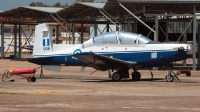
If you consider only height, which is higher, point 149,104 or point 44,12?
point 44,12

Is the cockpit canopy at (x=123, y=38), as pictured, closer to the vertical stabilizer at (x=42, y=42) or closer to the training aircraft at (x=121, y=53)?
the training aircraft at (x=121, y=53)

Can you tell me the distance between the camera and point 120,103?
13664mm

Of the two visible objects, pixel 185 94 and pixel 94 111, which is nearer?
pixel 94 111

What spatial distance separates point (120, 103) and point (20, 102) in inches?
100.0

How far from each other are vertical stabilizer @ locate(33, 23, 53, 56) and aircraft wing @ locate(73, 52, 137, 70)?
2620mm

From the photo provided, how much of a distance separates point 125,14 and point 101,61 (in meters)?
22.9

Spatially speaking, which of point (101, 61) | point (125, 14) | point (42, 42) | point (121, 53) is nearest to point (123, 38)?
point (121, 53)

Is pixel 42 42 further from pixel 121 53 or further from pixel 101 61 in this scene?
pixel 121 53

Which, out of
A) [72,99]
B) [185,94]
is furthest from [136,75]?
[72,99]

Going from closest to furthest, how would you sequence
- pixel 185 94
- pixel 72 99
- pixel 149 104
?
1. pixel 149 104
2. pixel 72 99
3. pixel 185 94

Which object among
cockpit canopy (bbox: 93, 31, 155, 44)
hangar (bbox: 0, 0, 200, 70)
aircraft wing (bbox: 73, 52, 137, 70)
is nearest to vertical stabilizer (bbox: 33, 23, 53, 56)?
aircraft wing (bbox: 73, 52, 137, 70)

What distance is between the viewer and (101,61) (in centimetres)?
2312

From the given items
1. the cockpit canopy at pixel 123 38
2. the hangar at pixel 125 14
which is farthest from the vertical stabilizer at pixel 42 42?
the hangar at pixel 125 14

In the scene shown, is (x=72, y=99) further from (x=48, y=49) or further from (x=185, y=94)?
(x=48, y=49)
